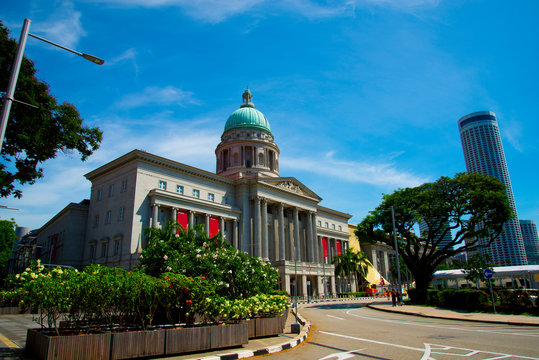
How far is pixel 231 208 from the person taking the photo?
2183 inches

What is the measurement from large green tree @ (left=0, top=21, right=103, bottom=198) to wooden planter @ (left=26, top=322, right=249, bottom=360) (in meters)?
11.1

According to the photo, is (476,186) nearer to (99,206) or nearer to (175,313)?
(175,313)

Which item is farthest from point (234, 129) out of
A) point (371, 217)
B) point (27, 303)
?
point (27, 303)

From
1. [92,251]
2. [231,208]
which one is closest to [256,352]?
[92,251]

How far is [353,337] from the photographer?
15.6 meters

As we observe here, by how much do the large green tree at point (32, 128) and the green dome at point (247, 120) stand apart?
56.0 meters

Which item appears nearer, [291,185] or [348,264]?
[291,185]

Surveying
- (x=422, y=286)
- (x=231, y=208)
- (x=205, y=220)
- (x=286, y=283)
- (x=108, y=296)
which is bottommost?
(x=422, y=286)

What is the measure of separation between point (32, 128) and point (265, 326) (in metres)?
15.2

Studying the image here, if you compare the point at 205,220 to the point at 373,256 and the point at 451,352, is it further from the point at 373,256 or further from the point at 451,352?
the point at 373,256

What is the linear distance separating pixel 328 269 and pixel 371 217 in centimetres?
2518

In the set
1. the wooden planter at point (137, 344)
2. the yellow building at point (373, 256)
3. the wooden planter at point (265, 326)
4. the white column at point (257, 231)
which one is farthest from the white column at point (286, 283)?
the wooden planter at point (137, 344)

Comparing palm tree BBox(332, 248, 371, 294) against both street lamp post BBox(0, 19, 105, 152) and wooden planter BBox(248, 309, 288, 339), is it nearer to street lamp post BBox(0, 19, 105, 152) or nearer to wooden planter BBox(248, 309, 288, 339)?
wooden planter BBox(248, 309, 288, 339)

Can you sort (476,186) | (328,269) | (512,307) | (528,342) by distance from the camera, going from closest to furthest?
(528,342) → (512,307) → (476,186) → (328,269)
